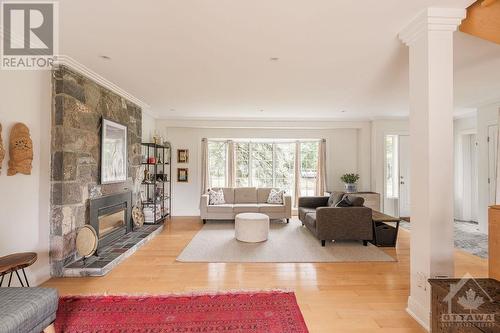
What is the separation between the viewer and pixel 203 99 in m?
4.55

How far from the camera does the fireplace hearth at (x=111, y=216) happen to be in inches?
137

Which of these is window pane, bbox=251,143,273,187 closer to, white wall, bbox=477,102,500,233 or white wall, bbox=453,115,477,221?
white wall, bbox=477,102,500,233

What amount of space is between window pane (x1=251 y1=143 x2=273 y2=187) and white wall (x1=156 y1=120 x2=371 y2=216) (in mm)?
411

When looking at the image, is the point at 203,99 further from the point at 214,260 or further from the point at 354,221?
the point at 354,221

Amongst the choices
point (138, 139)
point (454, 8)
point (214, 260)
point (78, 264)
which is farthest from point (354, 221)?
point (138, 139)

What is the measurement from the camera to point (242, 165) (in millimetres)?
6766

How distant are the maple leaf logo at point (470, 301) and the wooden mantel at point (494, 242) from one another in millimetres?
387

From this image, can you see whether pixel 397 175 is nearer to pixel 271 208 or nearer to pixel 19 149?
pixel 271 208

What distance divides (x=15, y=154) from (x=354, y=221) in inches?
173

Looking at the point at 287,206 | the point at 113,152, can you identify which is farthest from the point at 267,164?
the point at 113,152

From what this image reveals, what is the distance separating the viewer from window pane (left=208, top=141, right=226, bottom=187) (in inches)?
263

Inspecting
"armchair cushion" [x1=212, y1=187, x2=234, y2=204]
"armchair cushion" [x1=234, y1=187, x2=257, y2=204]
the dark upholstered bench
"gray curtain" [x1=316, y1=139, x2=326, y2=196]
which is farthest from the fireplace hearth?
"gray curtain" [x1=316, y1=139, x2=326, y2=196]

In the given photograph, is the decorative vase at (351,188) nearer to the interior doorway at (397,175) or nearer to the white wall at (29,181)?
the interior doorway at (397,175)

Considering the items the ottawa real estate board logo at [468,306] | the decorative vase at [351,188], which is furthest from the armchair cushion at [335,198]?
the ottawa real estate board logo at [468,306]
